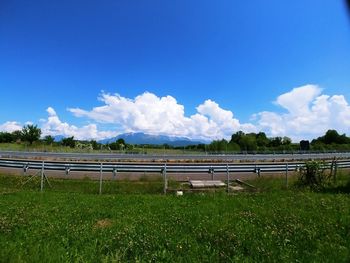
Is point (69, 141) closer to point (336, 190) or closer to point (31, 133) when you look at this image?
point (31, 133)

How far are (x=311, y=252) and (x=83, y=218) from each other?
6.14 meters

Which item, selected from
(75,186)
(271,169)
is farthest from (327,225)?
(271,169)

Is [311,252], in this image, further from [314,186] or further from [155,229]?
[314,186]

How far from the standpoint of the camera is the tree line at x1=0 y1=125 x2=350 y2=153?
70.8 metres

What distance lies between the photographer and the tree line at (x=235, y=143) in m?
70.8

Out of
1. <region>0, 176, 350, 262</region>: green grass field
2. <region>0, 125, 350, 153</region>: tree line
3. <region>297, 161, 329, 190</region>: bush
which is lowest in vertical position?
<region>0, 176, 350, 262</region>: green grass field

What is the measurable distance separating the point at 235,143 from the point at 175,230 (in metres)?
68.6

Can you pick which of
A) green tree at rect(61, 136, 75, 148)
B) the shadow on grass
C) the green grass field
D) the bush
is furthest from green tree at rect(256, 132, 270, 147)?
the green grass field

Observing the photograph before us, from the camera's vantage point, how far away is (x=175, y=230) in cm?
814

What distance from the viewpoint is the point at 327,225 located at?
8438 millimetres

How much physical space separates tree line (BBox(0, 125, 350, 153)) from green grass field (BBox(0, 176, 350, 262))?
2157 inches

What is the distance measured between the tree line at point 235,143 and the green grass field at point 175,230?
54775mm

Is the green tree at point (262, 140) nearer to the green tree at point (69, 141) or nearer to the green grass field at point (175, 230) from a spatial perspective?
the green tree at point (69, 141)

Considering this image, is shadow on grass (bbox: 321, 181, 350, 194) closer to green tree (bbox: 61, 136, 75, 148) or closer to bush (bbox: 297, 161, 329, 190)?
bush (bbox: 297, 161, 329, 190)
